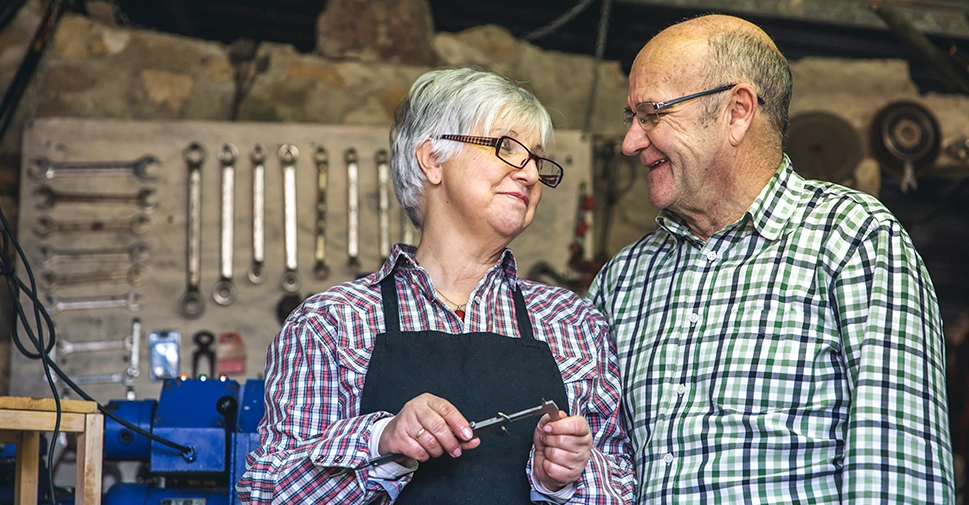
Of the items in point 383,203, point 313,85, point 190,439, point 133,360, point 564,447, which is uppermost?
point 313,85

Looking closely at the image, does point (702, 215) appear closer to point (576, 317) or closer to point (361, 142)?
point (576, 317)

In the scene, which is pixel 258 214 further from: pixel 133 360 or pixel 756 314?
pixel 756 314

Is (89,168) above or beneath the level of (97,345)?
above

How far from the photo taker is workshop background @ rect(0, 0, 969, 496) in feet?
13.4

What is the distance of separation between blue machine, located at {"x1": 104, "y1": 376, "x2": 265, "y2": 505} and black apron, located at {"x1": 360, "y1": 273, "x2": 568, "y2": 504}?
0.76m

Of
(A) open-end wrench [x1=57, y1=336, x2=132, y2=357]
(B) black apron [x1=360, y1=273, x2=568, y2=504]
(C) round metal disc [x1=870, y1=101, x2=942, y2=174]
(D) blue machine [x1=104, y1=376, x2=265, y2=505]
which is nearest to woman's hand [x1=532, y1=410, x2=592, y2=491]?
(B) black apron [x1=360, y1=273, x2=568, y2=504]

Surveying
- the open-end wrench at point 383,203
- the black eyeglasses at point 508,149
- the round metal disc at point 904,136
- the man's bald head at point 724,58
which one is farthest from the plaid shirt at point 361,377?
the round metal disc at point 904,136

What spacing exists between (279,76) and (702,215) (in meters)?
2.89

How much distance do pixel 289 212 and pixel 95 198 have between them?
81cm

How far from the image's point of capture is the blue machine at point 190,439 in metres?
2.46

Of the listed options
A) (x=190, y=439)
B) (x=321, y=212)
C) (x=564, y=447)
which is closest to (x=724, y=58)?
(x=564, y=447)

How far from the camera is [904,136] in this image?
4879 millimetres

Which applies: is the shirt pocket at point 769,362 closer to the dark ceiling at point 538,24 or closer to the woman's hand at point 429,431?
the woman's hand at point 429,431

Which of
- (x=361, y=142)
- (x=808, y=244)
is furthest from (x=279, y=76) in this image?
(x=808, y=244)
